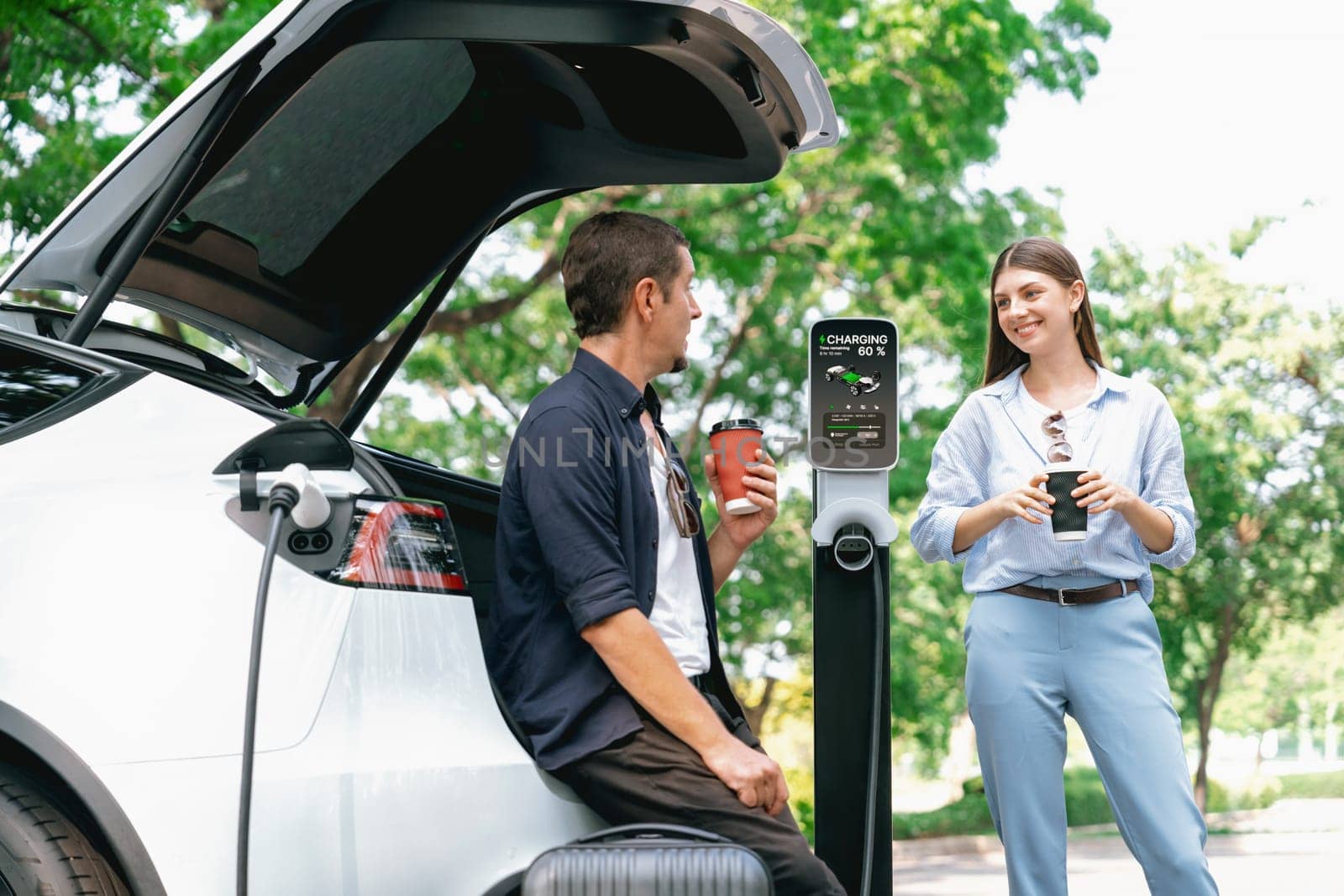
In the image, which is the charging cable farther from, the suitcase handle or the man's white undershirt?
the man's white undershirt

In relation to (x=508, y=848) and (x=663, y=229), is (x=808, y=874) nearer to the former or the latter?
(x=508, y=848)

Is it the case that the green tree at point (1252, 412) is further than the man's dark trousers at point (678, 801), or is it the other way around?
the green tree at point (1252, 412)

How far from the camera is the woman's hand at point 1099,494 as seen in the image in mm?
2867

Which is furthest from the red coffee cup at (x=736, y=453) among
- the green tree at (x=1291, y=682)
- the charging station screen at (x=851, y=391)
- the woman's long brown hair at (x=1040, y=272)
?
the green tree at (x=1291, y=682)

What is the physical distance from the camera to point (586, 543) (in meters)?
2.35

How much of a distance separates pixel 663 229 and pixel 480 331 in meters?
12.9

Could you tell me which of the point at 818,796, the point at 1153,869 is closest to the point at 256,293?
the point at 818,796

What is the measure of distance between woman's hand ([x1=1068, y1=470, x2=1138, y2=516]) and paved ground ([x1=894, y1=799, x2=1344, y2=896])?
17.1 ft

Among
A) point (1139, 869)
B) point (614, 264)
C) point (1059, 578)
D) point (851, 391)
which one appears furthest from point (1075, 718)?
point (1139, 869)

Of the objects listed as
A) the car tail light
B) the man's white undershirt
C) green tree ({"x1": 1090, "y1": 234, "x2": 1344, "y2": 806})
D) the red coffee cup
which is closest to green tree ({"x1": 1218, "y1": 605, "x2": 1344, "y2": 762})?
green tree ({"x1": 1090, "y1": 234, "x2": 1344, "y2": 806})

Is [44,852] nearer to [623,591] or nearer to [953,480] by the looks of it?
[623,591]

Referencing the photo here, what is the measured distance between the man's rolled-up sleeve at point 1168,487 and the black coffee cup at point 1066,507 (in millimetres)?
289

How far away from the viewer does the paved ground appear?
906cm

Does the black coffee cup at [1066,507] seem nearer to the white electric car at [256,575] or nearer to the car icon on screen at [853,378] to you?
the car icon on screen at [853,378]
